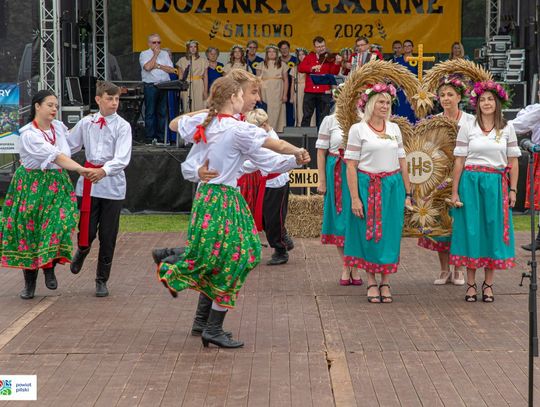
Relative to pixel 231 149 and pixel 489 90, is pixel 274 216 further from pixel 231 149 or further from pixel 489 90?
pixel 231 149

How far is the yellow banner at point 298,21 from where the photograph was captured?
19906mm

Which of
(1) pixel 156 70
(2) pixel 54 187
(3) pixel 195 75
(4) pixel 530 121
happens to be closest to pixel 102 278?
(2) pixel 54 187

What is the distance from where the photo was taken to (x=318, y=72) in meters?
17.7

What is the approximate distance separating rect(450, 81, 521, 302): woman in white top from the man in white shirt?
9.05 m

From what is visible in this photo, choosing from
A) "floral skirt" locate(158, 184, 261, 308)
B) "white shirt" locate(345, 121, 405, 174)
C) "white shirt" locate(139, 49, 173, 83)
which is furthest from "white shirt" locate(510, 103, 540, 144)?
"white shirt" locate(139, 49, 173, 83)

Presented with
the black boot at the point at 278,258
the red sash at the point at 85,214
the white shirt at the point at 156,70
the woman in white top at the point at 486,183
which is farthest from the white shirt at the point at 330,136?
the white shirt at the point at 156,70

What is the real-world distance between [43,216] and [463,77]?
3.69 metres

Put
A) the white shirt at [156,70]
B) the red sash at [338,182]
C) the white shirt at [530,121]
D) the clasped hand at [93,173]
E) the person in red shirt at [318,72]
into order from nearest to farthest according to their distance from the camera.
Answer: the clasped hand at [93,173], the red sash at [338,182], the white shirt at [530,121], the person in red shirt at [318,72], the white shirt at [156,70]

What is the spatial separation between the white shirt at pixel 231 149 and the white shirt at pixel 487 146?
2.23 m

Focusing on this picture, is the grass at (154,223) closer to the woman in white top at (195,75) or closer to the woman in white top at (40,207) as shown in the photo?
the woman in white top at (195,75)

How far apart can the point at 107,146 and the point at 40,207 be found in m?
0.74

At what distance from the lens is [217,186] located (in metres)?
7.05

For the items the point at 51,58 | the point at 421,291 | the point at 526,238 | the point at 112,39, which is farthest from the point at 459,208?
the point at 112,39

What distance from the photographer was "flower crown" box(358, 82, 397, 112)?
28.7 feet
